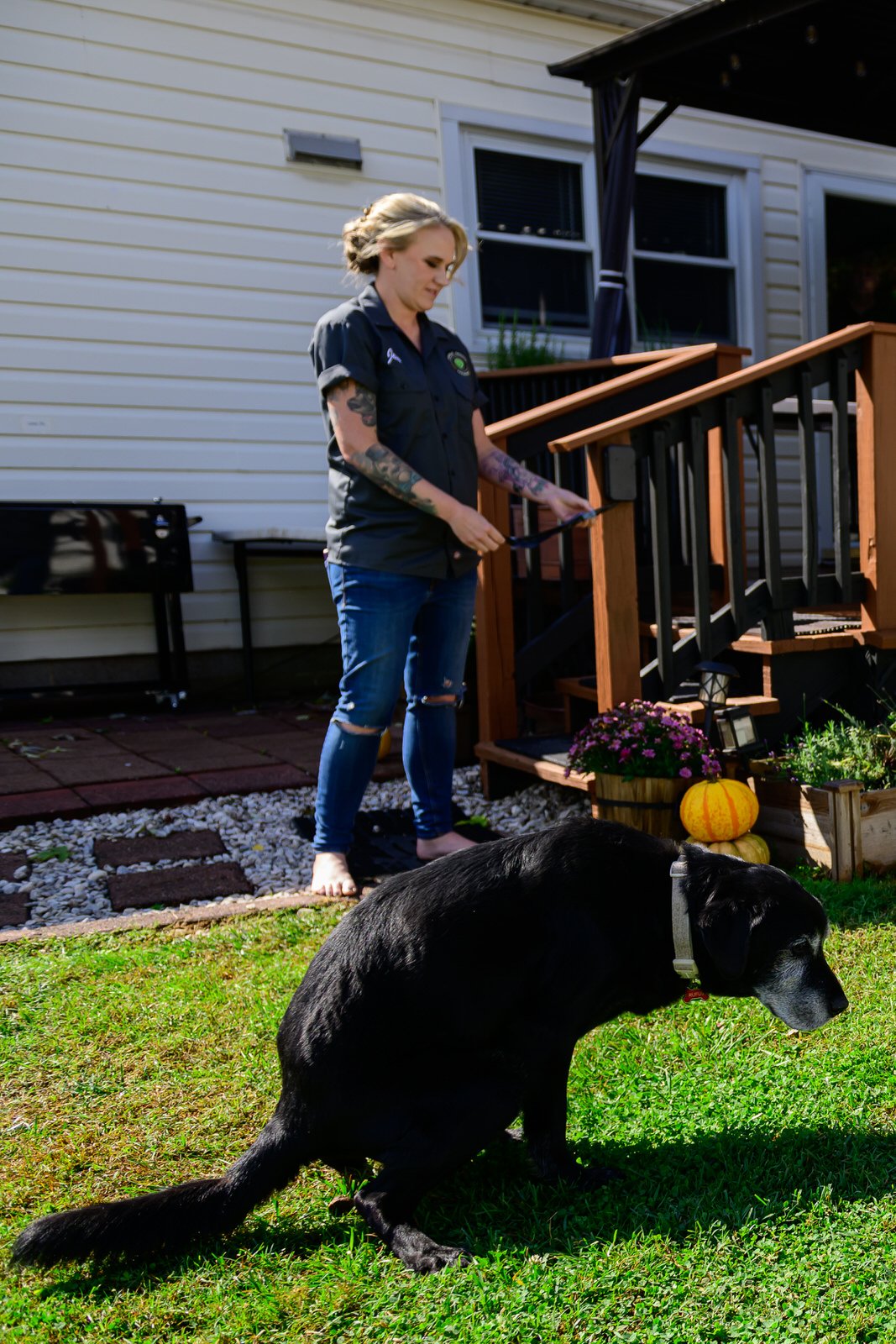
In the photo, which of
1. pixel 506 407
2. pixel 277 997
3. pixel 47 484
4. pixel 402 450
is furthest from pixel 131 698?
pixel 277 997

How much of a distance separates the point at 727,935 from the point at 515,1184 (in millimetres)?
566

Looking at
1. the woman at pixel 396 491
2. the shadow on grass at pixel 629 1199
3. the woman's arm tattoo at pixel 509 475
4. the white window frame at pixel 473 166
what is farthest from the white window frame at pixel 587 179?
the shadow on grass at pixel 629 1199

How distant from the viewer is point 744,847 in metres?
3.26

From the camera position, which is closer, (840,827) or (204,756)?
(840,827)

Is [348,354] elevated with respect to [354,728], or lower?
elevated

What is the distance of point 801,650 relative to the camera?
404 cm

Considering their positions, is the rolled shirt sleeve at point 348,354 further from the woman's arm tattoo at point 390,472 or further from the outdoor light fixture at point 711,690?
the outdoor light fixture at point 711,690

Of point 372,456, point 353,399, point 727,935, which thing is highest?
point 353,399

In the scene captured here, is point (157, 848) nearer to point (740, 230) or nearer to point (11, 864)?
point (11, 864)

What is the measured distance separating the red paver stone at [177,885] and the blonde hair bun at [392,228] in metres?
1.88

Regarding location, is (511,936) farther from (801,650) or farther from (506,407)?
(506,407)

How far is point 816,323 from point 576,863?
7643 millimetres

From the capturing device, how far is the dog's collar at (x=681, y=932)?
1.80 metres

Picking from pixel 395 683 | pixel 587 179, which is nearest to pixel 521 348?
pixel 587 179
